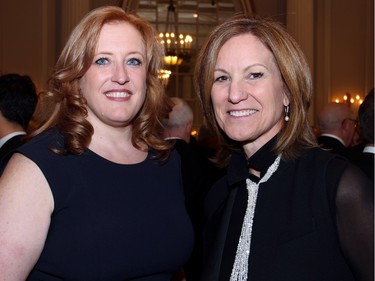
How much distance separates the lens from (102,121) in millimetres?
2451

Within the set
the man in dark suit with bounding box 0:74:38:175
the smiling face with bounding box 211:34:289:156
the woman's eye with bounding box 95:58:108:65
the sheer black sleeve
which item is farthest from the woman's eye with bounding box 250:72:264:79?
the man in dark suit with bounding box 0:74:38:175

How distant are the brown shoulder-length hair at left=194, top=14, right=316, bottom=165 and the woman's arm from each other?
2.60ft

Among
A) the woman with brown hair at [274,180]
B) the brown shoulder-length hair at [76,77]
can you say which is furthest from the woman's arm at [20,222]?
the woman with brown hair at [274,180]

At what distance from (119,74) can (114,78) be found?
0.09 feet

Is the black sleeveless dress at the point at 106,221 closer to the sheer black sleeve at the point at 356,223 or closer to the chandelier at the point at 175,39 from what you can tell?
the sheer black sleeve at the point at 356,223

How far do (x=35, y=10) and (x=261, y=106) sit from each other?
10.5 m

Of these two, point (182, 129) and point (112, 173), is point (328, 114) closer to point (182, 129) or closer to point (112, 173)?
point (182, 129)

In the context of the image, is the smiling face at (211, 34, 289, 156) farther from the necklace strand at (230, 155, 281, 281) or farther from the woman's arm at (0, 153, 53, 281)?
the woman's arm at (0, 153, 53, 281)

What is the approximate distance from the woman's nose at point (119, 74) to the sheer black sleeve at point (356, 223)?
97cm

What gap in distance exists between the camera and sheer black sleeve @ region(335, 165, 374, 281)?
1848 millimetres

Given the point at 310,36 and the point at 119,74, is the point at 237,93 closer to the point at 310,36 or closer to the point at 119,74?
the point at 119,74

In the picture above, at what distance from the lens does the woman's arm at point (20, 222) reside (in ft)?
6.57

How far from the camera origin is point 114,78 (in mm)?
2340

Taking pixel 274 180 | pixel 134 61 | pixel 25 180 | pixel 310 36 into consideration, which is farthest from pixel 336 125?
pixel 310 36
